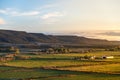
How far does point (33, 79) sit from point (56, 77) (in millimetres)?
3436

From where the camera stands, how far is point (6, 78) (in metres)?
44.5

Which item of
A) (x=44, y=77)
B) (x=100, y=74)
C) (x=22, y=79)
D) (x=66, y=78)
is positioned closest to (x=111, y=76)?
(x=100, y=74)

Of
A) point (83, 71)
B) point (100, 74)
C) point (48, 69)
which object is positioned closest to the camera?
point (100, 74)

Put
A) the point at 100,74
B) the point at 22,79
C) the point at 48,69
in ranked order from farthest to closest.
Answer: the point at 48,69 → the point at 100,74 → the point at 22,79

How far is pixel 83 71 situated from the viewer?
51.1 meters

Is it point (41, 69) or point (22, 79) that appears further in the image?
point (41, 69)

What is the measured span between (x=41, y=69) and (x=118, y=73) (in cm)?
1291

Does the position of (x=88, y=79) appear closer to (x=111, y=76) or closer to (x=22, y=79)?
(x=111, y=76)

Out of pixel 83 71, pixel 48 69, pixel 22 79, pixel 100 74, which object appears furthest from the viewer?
pixel 48 69

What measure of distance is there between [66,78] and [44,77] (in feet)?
9.37

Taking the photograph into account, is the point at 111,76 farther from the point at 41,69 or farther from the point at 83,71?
the point at 41,69

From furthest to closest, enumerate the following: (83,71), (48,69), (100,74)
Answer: (48,69)
(83,71)
(100,74)

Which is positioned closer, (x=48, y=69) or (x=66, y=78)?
(x=66, y=78)

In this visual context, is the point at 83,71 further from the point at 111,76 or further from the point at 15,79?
the point at 15,79
